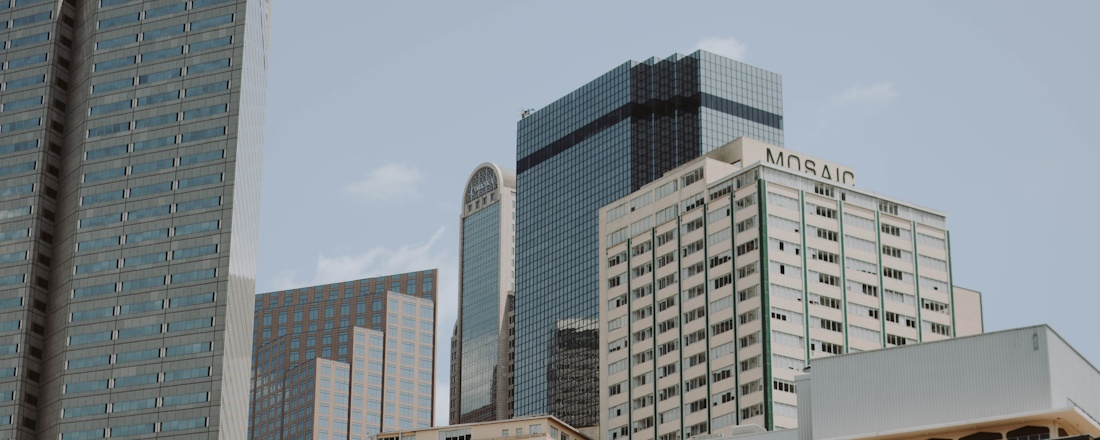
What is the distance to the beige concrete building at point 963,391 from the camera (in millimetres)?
110438

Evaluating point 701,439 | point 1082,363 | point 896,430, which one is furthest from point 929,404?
point 701,439

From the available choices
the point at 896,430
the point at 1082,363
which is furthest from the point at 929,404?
the point at 1082,363

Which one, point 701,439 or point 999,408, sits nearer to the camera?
point 999,408

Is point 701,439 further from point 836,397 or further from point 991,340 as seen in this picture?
point 991,340

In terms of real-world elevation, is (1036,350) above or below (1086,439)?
above

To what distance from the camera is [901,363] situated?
11631cm

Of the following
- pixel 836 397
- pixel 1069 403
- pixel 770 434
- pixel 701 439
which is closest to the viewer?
pixel 1069 403

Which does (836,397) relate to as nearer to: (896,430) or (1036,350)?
(896,430)

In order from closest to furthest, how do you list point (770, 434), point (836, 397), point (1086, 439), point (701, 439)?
point (1086, 439)
point (836, 397)
point (770, 434)
point (701, 439)

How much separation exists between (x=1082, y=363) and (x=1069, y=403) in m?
5.82

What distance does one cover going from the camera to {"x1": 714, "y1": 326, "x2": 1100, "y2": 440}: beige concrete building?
110438 millimetres

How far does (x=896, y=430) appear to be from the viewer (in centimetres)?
11469

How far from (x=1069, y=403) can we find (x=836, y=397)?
50.9ft

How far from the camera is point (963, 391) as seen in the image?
11344 centimetres
